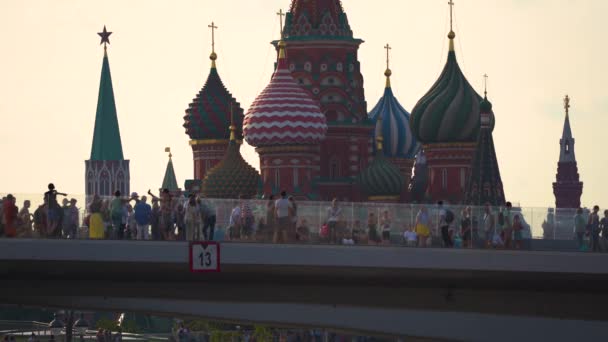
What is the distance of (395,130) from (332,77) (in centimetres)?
1544

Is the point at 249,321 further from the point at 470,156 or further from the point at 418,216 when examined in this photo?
the point at 470,156

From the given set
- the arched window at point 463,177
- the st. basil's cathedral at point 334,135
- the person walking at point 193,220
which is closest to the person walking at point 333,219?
the person walking at point 193,220

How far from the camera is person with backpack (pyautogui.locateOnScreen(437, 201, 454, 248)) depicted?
174ft

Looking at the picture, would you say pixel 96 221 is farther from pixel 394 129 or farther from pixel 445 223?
pixel 394 129

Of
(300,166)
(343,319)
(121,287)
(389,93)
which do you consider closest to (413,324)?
(343,319)

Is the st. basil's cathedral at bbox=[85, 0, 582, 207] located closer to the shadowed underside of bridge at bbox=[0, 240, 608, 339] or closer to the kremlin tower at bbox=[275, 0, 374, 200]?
the kremlin tower at bbox=[275, 0, 374, 200]

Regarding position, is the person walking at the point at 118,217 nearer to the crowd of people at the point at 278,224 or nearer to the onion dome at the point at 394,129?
the crowd of people at the point at 278,224

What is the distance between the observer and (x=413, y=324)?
54219mm

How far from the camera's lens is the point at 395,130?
159250 millimetres

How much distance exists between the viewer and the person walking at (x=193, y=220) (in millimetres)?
52719

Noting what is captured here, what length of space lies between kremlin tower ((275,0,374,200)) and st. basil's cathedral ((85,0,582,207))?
65 mm

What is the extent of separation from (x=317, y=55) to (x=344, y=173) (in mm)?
7954

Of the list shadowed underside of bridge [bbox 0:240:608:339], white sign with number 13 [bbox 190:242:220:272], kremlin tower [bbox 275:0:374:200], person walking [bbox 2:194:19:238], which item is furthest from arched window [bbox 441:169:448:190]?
person walking [bbox 2:194:19:238]

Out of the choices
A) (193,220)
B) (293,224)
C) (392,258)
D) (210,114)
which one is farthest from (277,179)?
→ (392,258)
